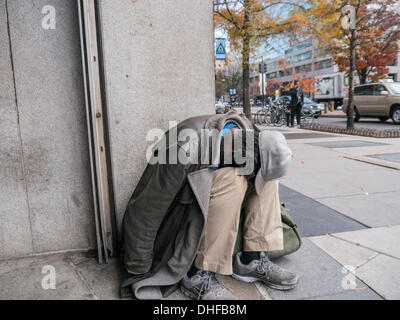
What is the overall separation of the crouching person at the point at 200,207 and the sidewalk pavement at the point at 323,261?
0.61 feet

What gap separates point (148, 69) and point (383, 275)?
7.34 feet

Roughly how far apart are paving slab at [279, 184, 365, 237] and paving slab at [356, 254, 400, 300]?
59 cm

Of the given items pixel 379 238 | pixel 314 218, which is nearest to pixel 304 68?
pixel 314 218

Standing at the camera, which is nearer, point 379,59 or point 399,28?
point 399,28

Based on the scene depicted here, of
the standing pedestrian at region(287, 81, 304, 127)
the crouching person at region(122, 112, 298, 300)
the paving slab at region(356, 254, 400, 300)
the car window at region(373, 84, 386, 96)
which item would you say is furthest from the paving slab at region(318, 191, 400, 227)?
the car window at region(373, 84, 386, 96)

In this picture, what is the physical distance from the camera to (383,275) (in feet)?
7.39

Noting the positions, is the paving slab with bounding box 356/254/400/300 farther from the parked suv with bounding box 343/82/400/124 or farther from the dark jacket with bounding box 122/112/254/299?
the parked suv with bounding box 343/82/400/124

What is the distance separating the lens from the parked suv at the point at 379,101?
1419 centimetres

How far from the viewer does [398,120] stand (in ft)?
46.1

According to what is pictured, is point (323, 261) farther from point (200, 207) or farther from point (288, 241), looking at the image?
point (200, 207)

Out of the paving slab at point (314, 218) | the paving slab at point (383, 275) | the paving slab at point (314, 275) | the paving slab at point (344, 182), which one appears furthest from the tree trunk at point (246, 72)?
the paving slab at point (383, 275)
